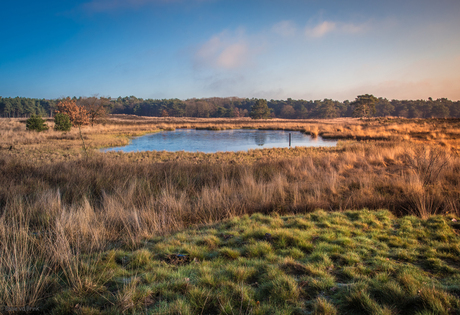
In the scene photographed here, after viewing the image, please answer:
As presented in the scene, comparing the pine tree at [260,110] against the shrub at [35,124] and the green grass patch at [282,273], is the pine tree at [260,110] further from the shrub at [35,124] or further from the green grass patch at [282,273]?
the green grass patch at [282,273]

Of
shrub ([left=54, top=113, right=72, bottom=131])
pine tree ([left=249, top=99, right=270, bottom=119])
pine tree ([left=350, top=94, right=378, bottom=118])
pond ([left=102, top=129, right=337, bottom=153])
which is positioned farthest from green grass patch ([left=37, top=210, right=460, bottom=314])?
pine tree ([left=249, top=99, right=270, bottom=119])

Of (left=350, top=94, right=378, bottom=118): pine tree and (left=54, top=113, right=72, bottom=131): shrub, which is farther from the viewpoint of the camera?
(left=350, top=94, right=378, bottom=118): pine tree

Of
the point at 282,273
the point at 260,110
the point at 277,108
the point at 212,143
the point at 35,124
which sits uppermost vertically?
the point at 277,108

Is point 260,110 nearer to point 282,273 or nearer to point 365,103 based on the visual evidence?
point 365,103

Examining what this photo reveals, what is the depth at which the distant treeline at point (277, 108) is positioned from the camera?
304ft

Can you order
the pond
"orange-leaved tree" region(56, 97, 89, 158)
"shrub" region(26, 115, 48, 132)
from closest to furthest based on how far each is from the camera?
the pond
"shrub" region(26, 115, 48, 132)
"orange-leaved tree" region(56, 97, 89, 158)

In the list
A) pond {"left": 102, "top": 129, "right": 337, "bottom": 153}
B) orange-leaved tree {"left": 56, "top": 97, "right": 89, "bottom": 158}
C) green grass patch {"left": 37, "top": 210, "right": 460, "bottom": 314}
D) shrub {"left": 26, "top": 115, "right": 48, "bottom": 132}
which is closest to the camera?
green grass patch {"left": 37, "top": 210, "right": 460, "bottom": 314}

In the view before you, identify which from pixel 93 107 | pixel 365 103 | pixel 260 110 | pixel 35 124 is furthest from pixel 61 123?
pixel 365 103

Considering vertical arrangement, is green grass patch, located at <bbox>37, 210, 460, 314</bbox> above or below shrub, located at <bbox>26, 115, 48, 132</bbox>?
below

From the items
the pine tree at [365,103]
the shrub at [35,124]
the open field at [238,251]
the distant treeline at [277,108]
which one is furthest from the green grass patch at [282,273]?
the distant treeline at [277,108]

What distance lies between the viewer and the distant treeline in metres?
92.7

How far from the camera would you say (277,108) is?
12712 cm

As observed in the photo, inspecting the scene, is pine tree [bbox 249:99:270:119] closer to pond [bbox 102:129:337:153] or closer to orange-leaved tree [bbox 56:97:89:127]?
pond [bbox 102:129:337:153]

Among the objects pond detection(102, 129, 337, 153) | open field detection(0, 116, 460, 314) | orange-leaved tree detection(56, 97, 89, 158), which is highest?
orange-leaved tree detection(56, 97, 89, 158)
